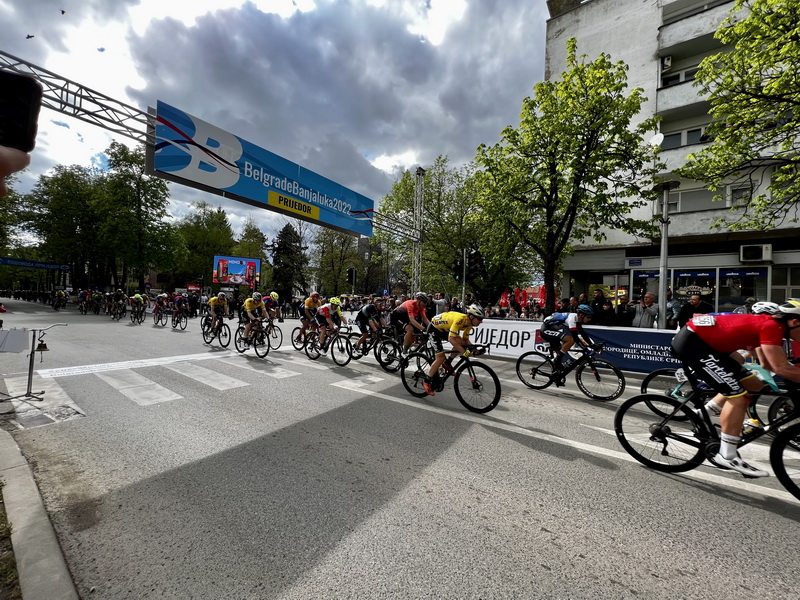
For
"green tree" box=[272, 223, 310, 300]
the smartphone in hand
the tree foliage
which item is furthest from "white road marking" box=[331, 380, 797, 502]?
"green tree" box=[272, 223, 310, 300]

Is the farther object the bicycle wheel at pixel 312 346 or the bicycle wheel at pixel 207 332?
the bicycle wheel at pixel 207 332

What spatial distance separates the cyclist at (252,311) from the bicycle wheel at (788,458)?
9.90 metres

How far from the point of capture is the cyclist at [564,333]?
661cm

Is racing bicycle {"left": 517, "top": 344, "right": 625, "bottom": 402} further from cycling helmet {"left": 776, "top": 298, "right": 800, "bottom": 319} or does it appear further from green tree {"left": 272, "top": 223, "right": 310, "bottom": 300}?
green tree {"left": 272, "top": 223, "right": 310, "bottom": 300}

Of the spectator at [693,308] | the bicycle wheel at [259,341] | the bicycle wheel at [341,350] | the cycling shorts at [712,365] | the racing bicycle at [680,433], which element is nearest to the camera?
the racing bicycle at [680,433]

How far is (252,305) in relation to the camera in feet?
33.7

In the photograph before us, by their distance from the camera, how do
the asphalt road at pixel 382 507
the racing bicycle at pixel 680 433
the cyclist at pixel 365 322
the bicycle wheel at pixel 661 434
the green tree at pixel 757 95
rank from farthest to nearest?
the cyclist at pixel 365 322, the green tree at pixel 757 95, the bicycle wheel at pixel 661 434, the racing bicycle at pixel 680 433, the asphalt road at pixel 382 507

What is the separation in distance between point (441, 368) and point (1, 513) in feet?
15.8

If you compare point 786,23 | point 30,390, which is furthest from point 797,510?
point 786,23

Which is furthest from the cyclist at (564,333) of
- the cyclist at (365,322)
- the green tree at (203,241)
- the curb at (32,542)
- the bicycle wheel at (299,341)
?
the green tree at (203,241)

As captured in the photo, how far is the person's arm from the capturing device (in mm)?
3024

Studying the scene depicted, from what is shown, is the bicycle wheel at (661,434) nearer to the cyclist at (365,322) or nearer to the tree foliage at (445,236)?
the cyclist at (365,322)

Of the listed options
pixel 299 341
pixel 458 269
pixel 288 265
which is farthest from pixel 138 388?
pixel 288 265

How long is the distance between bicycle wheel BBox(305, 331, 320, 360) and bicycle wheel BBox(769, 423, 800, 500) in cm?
855
